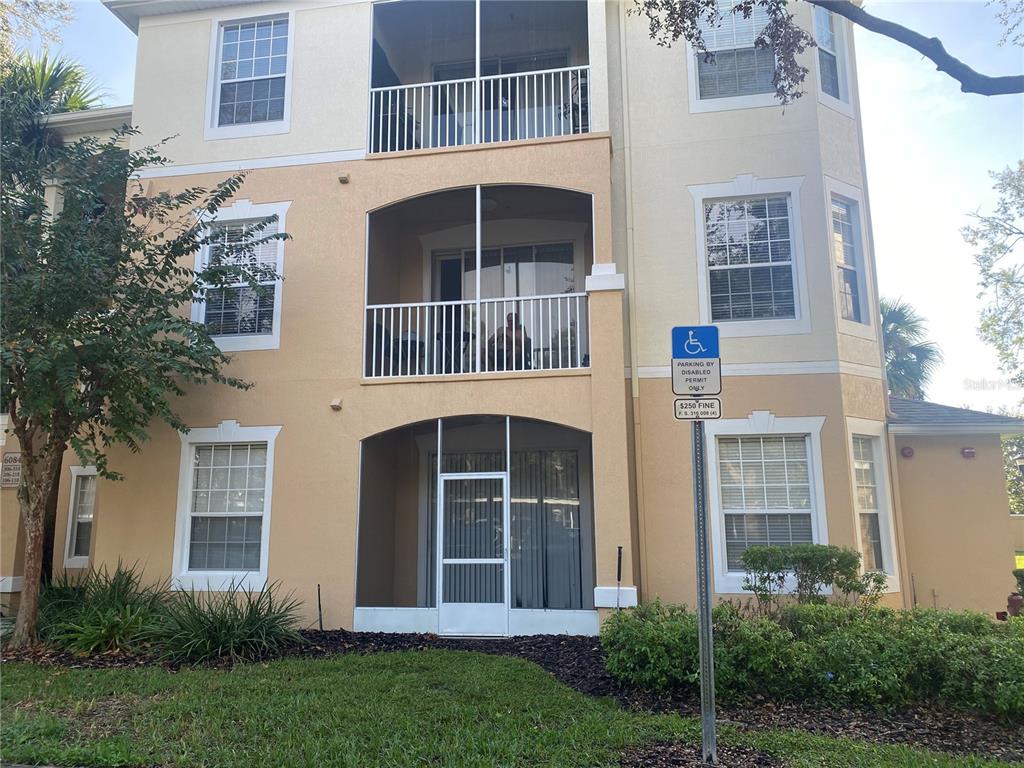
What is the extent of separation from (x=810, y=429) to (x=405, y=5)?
9080 millimetres

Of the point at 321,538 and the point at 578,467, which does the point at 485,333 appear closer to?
the point at 578,467

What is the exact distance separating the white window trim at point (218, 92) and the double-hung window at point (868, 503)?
379 inches

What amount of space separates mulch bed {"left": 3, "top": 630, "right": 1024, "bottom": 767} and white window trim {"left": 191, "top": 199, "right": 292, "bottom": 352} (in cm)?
447

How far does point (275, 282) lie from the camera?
37.8 ft

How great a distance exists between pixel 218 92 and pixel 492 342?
19.8ft

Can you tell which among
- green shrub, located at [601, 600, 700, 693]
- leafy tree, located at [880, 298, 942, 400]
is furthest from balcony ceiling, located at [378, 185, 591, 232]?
leafy tree, located at [880, 298, 942, 400]

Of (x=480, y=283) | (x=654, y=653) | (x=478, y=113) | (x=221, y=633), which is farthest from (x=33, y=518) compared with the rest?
(x=478, y=113)

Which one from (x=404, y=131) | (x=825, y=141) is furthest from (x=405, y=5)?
(x=825, y=141)

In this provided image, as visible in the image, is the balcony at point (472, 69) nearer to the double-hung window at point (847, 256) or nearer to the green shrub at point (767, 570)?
the double-hung window at point (847, 256)

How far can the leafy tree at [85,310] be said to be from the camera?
923 centimetres

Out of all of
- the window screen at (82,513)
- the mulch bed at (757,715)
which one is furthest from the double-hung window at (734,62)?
the window screen at (82,513)

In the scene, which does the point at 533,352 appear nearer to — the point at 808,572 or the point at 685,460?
the point at 685,460

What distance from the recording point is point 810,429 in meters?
10.2

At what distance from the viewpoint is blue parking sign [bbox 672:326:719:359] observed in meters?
5.49
